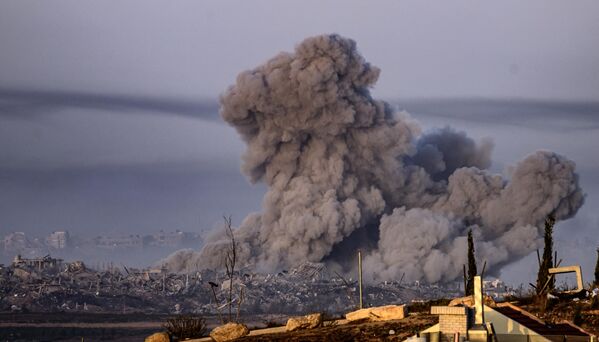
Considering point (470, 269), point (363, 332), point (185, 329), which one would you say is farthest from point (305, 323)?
point (470, 269)

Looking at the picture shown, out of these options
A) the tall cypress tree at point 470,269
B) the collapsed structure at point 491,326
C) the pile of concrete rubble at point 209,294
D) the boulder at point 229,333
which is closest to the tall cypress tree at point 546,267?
the tall cypress tree at point 470,269

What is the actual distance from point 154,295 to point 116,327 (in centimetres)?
4488

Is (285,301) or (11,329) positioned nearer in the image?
(11,329)

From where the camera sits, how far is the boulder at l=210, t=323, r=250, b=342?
4638 centimetres

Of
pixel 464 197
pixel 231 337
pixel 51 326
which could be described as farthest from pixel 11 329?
pixel 231 337

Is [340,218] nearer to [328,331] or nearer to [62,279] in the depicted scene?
[62,279]

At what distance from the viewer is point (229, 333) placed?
1833 inches

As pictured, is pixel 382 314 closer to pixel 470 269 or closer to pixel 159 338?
pixel 159 338

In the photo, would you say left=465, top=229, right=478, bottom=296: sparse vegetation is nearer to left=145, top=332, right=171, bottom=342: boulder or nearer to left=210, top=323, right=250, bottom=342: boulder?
left=210, top=323, right=250, bottom=342: boulder

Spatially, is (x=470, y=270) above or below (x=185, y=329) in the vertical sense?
above

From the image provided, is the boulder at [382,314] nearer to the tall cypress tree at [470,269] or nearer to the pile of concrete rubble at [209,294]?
the tall cypress tree at [470,269]

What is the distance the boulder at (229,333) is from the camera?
4638 cm

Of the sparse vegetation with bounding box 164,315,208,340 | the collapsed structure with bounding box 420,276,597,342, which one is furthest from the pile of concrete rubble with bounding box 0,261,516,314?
the collapsed structure with bounding box 420,276,597,342

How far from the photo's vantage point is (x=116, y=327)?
146 m
